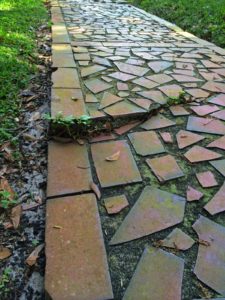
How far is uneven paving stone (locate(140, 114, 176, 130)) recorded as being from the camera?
2410mm

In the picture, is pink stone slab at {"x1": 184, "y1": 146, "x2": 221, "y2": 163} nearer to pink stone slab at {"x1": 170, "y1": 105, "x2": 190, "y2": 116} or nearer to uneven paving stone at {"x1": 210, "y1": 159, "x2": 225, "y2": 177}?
uneven paving stone at {"x1": 210, "y1": 159, "x2": 225, "y2": 177}

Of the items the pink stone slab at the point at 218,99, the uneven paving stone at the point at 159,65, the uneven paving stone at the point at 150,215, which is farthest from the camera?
the uneven paving stone at the point at 159,65

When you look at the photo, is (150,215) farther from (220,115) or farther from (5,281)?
(220,115)

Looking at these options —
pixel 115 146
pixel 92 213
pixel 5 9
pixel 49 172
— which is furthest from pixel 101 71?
pixel 5 9

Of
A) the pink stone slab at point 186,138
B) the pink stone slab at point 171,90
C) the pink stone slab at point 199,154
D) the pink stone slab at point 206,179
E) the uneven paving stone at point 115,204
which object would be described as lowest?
the pink stone slab at point 171,90

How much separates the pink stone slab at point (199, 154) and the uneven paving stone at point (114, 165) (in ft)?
1.24

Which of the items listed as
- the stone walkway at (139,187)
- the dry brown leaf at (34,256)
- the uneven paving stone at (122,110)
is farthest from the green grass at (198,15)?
the dry brown leaf at (34,256)

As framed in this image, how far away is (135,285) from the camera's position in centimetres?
130

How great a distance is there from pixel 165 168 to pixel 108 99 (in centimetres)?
99

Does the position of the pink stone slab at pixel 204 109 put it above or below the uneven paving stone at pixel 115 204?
below

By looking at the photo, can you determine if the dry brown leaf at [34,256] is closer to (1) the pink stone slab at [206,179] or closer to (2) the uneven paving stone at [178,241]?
(2) the uneven paving stone at [178,241]

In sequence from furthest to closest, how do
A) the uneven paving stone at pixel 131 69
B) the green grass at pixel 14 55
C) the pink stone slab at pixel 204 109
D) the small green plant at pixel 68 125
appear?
the uneven paving stone at pixel 131 69
the pink stone slab at pixel 204 109
the green grass at pixel 14 55
the small green plant at pixel 68 125

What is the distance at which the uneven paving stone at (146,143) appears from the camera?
2118 millimetres

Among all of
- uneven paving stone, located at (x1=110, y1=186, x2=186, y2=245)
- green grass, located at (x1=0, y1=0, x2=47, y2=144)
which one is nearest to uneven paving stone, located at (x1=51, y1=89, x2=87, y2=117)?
green grass, located at (x1=0, y1=0, x2=47, y2=144)
